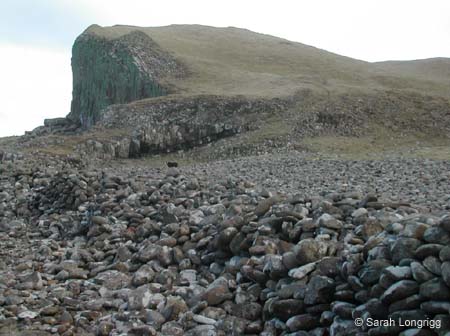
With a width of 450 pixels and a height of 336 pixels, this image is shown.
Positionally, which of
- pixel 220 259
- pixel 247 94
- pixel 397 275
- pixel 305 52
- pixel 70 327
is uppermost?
pixel 305 52

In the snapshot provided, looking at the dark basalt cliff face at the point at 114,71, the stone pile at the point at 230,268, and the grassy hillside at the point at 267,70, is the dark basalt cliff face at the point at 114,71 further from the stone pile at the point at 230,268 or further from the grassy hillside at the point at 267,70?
the stone pile at the point at 230,268

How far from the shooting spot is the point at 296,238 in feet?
30.0

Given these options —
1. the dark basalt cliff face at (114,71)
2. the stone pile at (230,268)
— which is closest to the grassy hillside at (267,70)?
the dark basalt cliff face at (114,71)

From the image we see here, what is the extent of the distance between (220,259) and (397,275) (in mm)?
4159

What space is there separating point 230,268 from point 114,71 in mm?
56233

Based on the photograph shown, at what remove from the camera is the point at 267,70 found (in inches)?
2207

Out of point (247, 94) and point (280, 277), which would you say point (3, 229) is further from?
point (247, 94)

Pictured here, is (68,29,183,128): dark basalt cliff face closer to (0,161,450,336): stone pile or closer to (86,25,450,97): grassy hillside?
(86,25,450,97): grassy hillside

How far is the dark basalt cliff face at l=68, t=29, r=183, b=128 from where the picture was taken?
54156 mm

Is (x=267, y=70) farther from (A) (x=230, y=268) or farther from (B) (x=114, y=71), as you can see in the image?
(A) (x=230, y=268)

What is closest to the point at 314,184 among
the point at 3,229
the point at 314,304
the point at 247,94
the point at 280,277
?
the point at 280,277

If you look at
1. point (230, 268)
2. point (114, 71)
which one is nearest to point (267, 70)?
point (114, 71)

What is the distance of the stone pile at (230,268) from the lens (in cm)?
671

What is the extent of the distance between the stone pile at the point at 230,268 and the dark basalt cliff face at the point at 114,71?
3723cm
